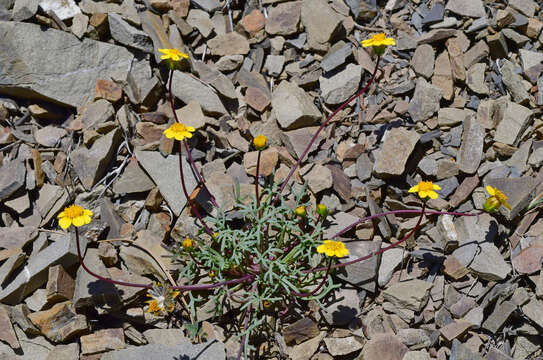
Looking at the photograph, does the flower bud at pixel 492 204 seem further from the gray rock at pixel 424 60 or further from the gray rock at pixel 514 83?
the gray rock at pixel 424 60

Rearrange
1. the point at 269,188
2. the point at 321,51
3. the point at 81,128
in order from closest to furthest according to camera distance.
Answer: the point at 269,188 < the point at 81,128 < the point at 321,51

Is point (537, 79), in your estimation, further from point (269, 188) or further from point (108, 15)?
point (108, 15)

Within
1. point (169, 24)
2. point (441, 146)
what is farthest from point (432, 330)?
point (169, 24)

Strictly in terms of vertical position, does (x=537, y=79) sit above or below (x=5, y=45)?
below

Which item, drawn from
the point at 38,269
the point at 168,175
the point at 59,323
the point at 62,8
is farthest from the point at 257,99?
the point at 59,323

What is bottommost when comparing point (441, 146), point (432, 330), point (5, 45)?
point (432, 330)

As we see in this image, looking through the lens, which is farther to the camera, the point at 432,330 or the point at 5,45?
the point at 5,45

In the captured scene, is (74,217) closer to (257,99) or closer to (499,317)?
(257,99)
